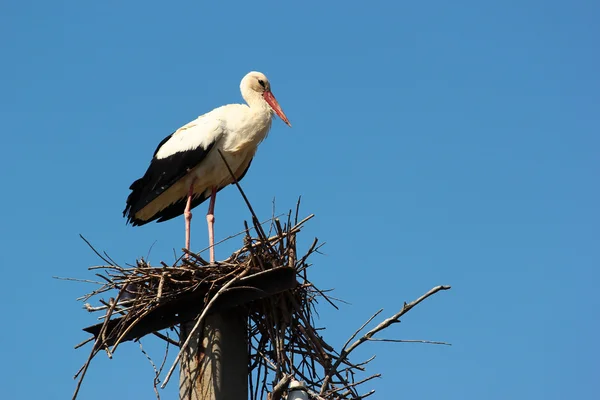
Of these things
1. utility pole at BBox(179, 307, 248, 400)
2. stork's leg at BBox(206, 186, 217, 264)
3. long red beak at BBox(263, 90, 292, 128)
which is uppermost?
long red beak at BBox(263, 90, 292, 128)

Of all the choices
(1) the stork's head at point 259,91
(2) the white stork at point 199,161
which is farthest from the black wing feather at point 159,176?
(1) the stork's head at point 259,91

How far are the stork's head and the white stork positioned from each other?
0.01 metres

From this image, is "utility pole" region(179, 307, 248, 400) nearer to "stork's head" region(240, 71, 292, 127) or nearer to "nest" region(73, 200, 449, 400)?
"nest" region(73, 200, 449, 400)

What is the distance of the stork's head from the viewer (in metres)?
9.02

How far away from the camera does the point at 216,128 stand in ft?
27.7

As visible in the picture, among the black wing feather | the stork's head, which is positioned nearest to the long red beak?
the stork's head

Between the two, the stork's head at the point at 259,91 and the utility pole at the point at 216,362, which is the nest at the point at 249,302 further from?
the stork's head at the point at 259,91

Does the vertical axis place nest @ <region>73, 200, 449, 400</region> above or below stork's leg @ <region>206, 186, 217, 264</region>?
below

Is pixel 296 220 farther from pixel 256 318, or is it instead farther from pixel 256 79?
pixel 256 79

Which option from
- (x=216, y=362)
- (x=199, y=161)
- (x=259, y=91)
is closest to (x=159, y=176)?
(x=199, y=161)

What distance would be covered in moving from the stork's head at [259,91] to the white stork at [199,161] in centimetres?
1

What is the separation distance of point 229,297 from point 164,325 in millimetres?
535

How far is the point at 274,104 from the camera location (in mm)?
9094

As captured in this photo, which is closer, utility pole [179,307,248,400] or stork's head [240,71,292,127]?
utility pole [179,307,248,400]
